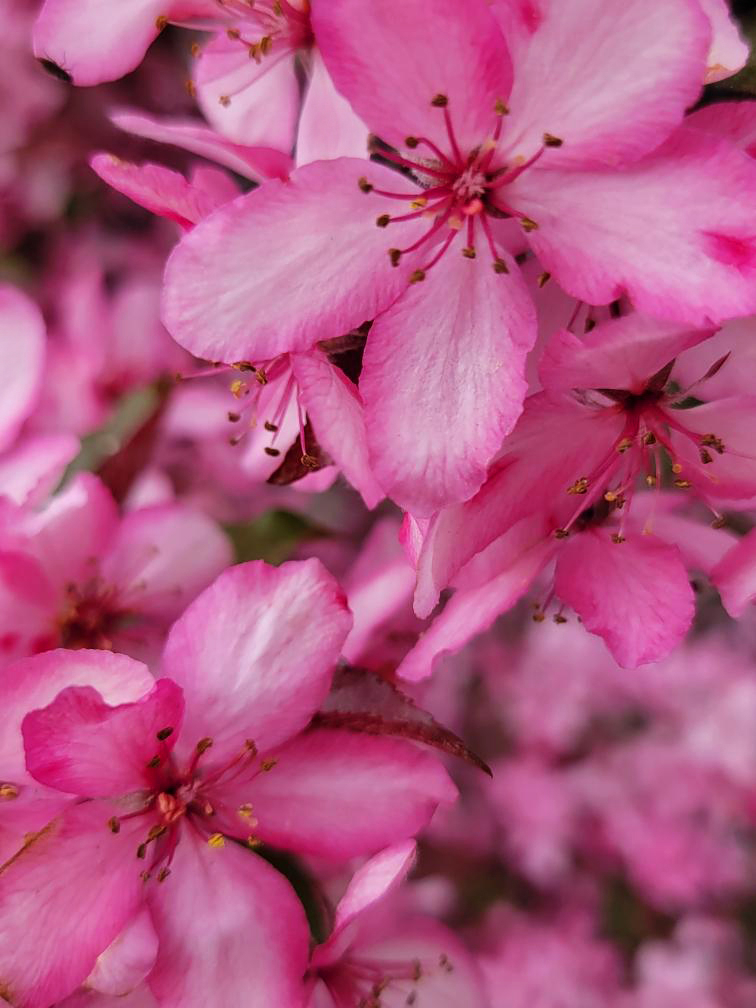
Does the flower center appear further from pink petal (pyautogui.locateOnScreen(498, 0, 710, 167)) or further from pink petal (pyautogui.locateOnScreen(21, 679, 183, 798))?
pink petal (pyautogui.locateOnScreen(21, 679, 183, 798))

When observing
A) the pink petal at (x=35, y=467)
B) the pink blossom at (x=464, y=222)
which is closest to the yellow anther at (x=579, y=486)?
the pink blossom at (x=464, y=222)

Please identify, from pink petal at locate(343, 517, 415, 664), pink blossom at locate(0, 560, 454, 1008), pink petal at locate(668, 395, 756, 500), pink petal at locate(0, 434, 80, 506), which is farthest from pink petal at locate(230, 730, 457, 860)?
pink petal at locate(0, 434, 80, 506)

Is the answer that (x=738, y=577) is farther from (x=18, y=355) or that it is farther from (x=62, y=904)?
(x=18, y=355)

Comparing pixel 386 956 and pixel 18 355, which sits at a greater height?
pixel 18 355

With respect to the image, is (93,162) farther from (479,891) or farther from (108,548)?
(479,891)

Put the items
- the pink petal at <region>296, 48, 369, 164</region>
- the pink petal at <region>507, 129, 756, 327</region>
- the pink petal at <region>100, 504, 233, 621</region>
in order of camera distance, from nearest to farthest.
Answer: the pink petal at <region>507, 129, 756, 327</region>, the pink petal at <region>296, 48, 369, 164</region>, the pink petal at <region>100, 504, 233, 621</region>

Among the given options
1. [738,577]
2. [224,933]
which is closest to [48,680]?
[224,933]

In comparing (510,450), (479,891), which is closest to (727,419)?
(510,450)
